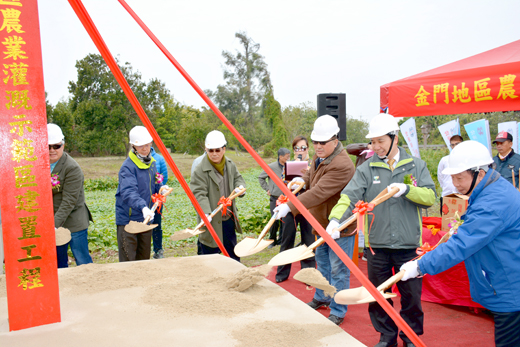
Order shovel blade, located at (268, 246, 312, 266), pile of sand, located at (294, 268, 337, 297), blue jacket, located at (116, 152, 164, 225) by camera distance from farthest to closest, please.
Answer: blue jacket, located at (116, 152, 164, 225) → shovel blade, located at (268, 246, 312, 266) → pile of sand, located at (294, 268, 337, 297)

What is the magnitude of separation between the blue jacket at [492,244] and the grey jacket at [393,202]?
0.52 m

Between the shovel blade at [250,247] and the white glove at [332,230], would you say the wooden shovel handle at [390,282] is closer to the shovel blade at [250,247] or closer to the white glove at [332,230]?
the white glove at [332,230]

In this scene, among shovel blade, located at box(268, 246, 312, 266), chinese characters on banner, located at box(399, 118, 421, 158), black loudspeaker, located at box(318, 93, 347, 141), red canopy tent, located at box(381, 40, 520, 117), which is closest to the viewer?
shovel blade, located at box(268, 246, 312, 266)

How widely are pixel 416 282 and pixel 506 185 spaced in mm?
913

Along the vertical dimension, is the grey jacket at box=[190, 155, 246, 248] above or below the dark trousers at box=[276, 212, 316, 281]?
above

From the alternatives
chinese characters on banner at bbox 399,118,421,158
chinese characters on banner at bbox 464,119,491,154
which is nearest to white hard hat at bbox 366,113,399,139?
chinese characters on banner at bbox 464,119,491,154

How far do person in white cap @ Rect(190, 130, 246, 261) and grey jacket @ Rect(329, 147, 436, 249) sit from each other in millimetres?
1331

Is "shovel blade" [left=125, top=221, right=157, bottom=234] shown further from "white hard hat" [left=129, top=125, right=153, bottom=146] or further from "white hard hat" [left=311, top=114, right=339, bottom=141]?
"white hard hat" [left=311, top=114, right=339, bottom=141]

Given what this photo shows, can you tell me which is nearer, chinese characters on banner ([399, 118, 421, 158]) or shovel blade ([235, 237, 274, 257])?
shovel blade ([235, 237, 274, 257])

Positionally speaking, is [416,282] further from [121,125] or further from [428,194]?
[121,125]

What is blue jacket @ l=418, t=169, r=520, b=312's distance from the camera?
1673 millimetres

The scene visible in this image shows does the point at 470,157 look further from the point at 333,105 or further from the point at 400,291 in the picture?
the point at 333,105

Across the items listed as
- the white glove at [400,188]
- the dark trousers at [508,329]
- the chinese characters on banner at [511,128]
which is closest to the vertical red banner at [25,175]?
the white glove at [400,188]

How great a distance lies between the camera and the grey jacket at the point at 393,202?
231cm
